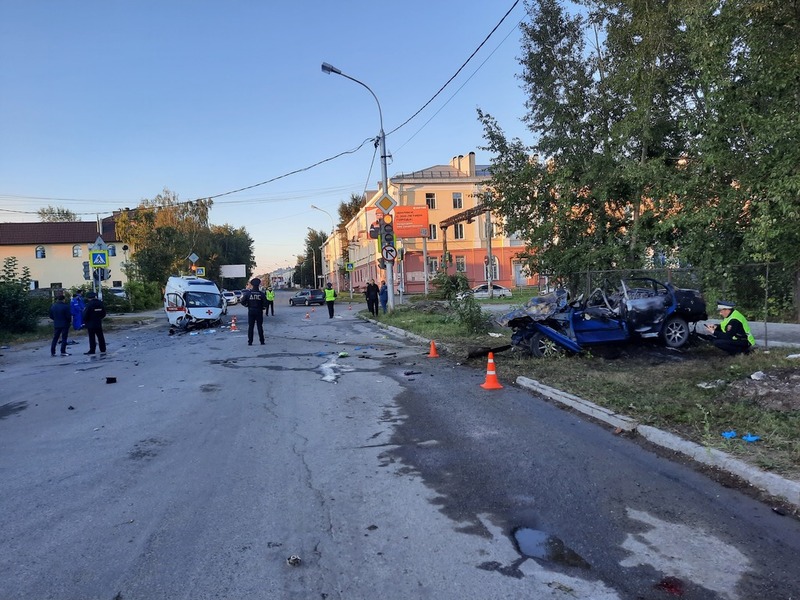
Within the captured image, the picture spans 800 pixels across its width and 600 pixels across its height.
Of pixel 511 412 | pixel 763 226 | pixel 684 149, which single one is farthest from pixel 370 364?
pixel 684 149

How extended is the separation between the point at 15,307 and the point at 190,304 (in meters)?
6.20

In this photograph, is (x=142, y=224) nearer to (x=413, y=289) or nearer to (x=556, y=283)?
(x=413, y=289)

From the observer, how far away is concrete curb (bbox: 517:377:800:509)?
4484mm

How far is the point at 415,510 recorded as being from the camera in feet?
14.7

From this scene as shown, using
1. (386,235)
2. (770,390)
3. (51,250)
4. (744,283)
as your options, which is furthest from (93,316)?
(51,250)

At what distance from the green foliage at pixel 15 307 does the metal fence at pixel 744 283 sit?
66.8 feet

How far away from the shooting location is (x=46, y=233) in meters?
65.8

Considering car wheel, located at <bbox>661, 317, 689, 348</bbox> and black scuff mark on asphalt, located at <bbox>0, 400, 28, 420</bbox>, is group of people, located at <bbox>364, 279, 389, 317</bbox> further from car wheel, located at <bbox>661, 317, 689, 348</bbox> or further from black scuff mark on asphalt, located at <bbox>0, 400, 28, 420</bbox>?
black scuff mark on asphalt, located at <bbox>0, 400, 28, 420</bbox>

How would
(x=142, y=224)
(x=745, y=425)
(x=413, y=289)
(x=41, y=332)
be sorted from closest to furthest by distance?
(x=745, y=425) < (x=41, y=332) < (x=142, y=224) < (x=413, y=289)

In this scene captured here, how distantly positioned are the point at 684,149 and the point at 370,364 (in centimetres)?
1131

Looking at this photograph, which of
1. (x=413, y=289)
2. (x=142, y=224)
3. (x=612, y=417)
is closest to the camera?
(x=612, y=417)

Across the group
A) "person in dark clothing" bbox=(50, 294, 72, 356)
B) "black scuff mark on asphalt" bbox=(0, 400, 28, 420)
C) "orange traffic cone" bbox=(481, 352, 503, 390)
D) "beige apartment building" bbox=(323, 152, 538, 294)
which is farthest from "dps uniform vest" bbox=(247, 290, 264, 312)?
"beige apartment building" bbox=(323, 152, 538, 294)

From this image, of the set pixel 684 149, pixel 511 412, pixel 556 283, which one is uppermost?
pixel 684 149

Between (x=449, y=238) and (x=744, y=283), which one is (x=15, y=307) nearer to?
(x=744, y=283)
